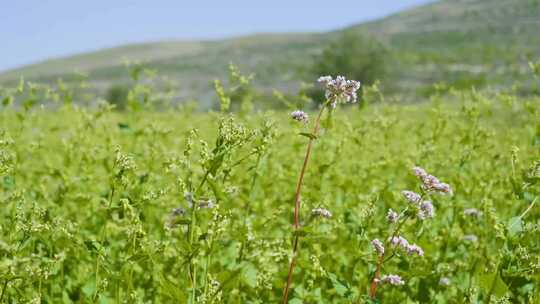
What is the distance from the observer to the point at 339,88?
3.04 m

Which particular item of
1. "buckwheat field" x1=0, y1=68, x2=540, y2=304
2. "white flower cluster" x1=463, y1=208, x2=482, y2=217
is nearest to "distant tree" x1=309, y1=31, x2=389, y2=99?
"buckwheat field" x1=0, y1=68, x2=540, y2=304

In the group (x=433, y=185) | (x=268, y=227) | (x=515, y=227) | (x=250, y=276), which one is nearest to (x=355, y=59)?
(x=268, y=227)

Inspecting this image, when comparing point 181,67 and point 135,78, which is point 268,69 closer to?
point 181,67

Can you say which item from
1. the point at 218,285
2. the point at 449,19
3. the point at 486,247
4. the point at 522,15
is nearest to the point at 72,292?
the point at 218,285

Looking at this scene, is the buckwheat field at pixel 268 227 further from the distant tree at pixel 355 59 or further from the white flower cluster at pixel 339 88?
the distant tree at pixel 355 59

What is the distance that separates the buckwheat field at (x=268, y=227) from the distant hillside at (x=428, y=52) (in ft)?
135

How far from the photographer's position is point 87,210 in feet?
17.1

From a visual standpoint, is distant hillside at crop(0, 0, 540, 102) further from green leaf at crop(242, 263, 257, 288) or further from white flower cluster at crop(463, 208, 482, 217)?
green leaf at crop(242, 263, 257, 288)

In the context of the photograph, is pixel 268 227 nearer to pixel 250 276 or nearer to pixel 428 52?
pixel 250 276

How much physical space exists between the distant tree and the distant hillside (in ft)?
6.03

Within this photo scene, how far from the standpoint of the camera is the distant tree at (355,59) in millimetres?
55406

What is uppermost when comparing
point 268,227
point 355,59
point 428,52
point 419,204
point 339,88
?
point 339,88

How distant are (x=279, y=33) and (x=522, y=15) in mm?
88584

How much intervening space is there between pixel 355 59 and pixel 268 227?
52.0 m
